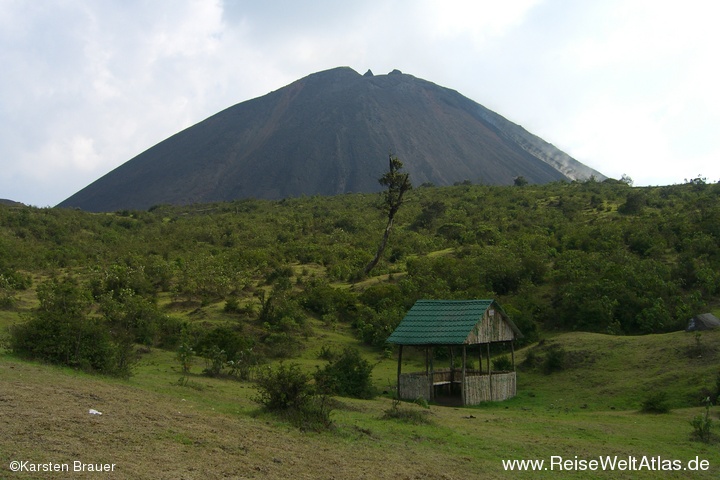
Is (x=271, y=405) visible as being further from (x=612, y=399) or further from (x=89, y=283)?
(x=89, y=283)

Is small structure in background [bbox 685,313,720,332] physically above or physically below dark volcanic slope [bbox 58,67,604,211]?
below

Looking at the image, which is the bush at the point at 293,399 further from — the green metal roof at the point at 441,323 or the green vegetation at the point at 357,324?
the green metal roof at the point at 441,323

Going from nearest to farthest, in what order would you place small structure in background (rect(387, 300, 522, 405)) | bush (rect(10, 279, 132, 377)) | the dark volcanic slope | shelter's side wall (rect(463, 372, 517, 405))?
1. bush (rect(10, 279, 132, 377))
2. shelter's side wall (rect(463, 372, 517, 405))
3. small structure in background (rect(387, 300, 522, 405))
4. the dark volcanic slope

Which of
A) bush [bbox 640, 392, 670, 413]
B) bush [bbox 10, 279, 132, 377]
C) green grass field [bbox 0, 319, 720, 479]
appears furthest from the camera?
bush [bbox 640, 392, 670, 413]

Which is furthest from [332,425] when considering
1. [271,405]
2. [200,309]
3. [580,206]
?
[580,206]

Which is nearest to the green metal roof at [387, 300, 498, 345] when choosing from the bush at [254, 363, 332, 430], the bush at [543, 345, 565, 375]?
the bush at [543, 345, 565, 375]

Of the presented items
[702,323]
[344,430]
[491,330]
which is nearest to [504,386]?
[491,330]

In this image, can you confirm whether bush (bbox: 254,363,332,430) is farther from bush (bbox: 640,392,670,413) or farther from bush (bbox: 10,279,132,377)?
bush (bbox: 640,392,670,413)

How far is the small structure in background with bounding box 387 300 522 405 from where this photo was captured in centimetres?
1980

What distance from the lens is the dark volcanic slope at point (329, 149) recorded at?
12716 cm

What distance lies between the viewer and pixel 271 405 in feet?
40.1

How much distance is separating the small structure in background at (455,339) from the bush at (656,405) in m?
4.59

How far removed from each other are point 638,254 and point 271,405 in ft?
84.8

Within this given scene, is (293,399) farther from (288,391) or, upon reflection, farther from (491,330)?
(491,330)
